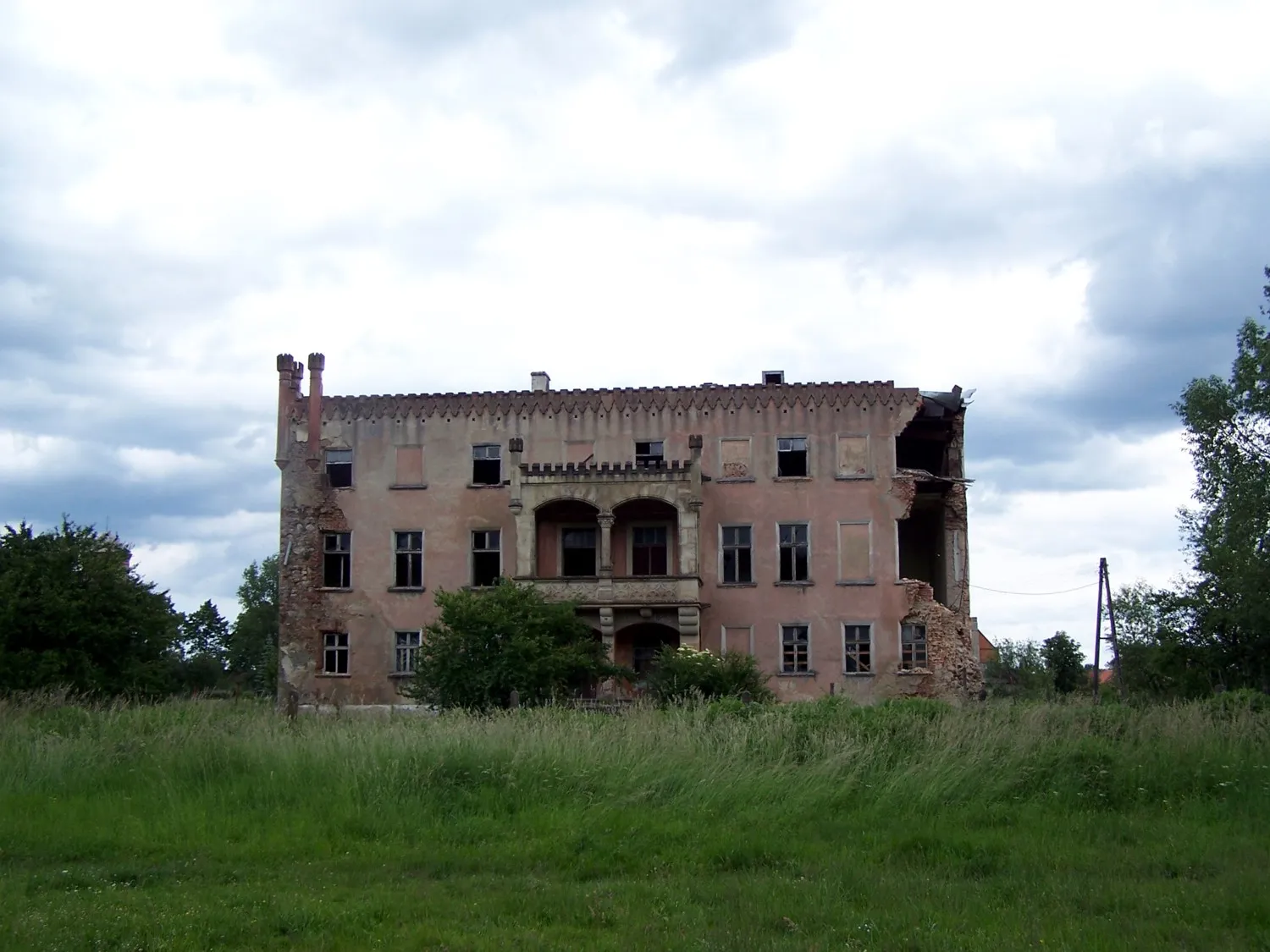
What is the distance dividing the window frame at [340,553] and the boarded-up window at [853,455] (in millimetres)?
16465

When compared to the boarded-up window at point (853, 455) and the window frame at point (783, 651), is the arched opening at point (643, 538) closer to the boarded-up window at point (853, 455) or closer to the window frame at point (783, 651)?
the window frame at point (783, 651)

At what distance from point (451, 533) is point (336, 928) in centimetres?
3111

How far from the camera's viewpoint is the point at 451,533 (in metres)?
40.0

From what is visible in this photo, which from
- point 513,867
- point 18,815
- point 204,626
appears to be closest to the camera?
point 513,867

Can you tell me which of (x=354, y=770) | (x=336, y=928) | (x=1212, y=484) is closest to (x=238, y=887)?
(x=336, y=928)

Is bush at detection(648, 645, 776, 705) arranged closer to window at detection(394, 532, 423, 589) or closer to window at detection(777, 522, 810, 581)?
window at detection(777, 522, 810, 581)

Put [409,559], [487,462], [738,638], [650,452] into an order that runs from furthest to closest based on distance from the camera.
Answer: [487,462] → [409,559] → [650,452] → [738,638]

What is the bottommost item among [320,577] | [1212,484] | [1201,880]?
[1201,880]

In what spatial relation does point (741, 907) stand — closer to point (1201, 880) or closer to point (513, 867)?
point (513, 867)

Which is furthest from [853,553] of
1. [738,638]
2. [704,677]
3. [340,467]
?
[340,467]

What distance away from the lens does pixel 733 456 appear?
130 ft

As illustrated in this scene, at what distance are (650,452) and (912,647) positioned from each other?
10512 mm

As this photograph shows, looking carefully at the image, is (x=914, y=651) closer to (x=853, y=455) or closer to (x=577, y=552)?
(x=853, y=455)

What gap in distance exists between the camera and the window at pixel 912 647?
3806cm
